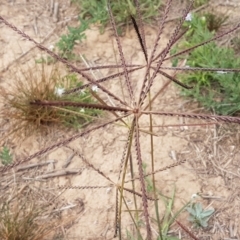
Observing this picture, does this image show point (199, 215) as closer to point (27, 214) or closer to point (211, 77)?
point (27, 214)

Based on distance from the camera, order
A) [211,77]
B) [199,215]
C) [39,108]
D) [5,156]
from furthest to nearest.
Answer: [211,77] → [39,108] → [5,156] → [199,215]

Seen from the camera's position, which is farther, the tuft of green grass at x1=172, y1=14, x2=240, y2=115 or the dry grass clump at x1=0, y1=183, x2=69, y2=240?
the tuft of green grass at x1=172, y1=14, x2=240, y2=115

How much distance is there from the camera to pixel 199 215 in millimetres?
2494

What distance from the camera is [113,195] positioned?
2.69m

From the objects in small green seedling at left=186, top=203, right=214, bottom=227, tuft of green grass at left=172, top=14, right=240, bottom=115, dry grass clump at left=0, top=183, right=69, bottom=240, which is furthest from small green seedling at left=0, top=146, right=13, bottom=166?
tuft of green grass at left=172, top=14, right=240, bottom=115

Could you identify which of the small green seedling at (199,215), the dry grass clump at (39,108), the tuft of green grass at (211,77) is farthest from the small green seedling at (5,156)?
the tuft of green grass at (211,77)

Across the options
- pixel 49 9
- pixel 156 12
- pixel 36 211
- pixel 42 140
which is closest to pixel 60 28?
pixel 49 9

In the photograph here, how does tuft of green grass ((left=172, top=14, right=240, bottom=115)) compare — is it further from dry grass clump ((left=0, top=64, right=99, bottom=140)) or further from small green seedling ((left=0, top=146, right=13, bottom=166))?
small green seedling ((left=0, top=146, right=13, bottom=166))

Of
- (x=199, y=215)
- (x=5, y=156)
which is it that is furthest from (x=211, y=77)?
(x=5, y=156)

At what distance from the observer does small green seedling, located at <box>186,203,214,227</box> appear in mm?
2492

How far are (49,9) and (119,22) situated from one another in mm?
559

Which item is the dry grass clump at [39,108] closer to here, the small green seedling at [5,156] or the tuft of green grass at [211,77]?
the small green seedling at [5,156]

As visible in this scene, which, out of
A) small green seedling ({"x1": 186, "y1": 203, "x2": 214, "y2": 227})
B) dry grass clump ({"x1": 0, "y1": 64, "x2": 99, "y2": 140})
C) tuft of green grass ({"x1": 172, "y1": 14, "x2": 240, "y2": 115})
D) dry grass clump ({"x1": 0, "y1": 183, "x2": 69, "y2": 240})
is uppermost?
tuft of green grass ({"x1": 172, "y1": 14, "x2": 240, "y2": 115})

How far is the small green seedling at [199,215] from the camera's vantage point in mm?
2492
